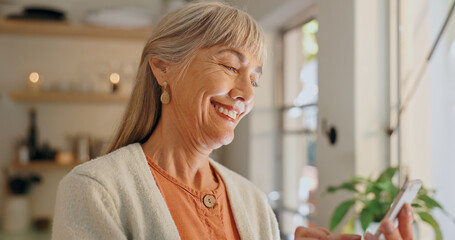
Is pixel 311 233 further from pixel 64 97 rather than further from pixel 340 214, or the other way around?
pixel 64 97

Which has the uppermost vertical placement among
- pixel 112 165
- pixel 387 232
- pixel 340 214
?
pixel 112 165

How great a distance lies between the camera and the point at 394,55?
191cm

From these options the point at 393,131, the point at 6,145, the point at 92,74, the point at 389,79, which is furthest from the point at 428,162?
the point at 6,145

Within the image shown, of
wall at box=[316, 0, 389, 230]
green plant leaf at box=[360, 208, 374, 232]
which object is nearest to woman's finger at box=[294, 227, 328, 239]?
green plant leaf at box=[360, 208, 374, 232]

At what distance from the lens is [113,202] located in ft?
2.65

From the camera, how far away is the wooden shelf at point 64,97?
10.8 ft

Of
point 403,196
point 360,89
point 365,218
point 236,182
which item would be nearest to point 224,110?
point 236,182

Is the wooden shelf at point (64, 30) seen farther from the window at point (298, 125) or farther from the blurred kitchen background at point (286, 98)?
the window at point (298, 125)

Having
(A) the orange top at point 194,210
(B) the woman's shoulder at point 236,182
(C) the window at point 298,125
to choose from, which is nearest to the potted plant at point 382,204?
(B) the woman's shoulder at point 236,182

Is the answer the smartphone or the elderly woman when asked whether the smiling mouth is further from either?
the smartphone

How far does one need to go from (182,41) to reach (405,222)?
0.52 metres

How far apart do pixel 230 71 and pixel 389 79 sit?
1.20 m

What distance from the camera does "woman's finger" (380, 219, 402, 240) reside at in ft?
2.75

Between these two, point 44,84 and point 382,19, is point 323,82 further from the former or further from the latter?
point 44,84
